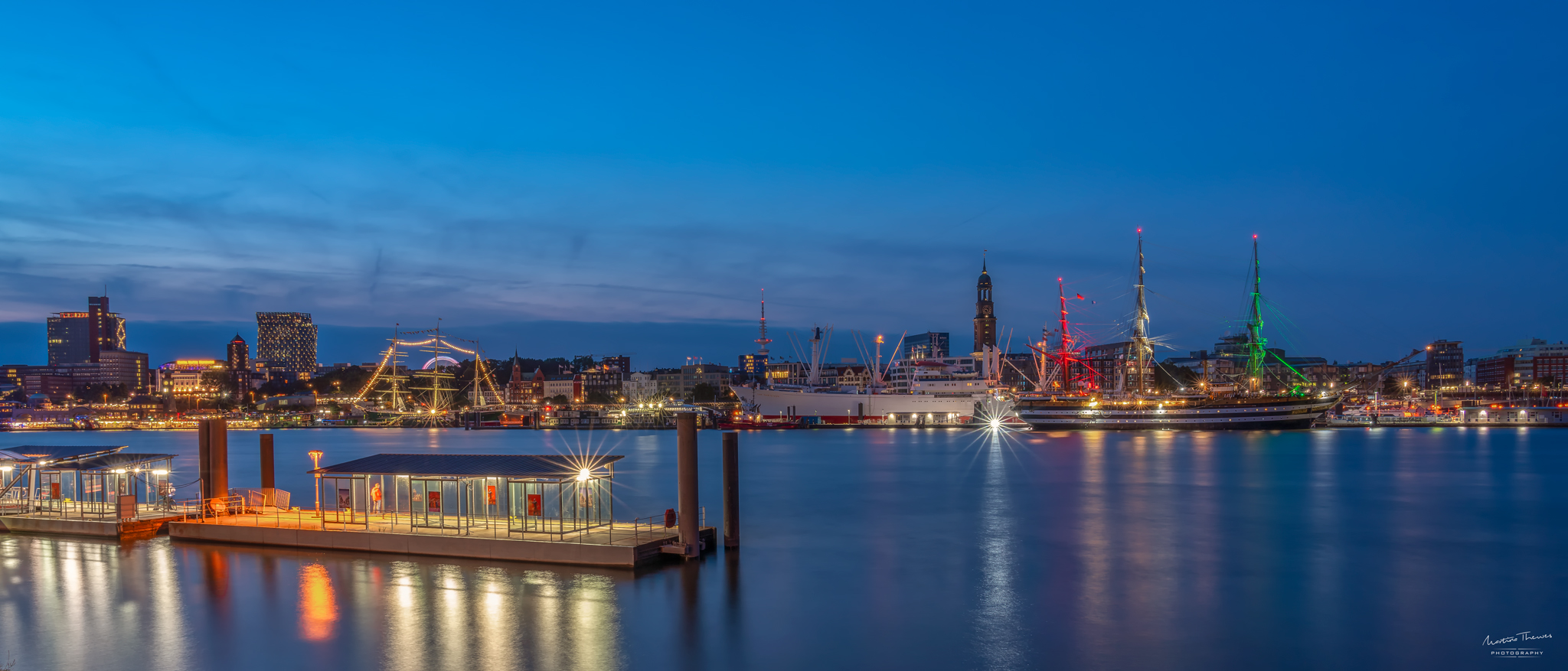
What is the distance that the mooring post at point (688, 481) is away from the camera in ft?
66.0

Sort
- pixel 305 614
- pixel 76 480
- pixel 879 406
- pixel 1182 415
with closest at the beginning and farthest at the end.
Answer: pixel 305 614, pixel 76 480, pixel 1182 415, pixel 879 406

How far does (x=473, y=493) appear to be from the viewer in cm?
2269

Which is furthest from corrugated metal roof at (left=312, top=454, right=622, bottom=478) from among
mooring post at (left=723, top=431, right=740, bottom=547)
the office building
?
the office building

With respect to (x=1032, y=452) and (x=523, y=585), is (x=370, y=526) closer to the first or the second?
(x=523, y=585)

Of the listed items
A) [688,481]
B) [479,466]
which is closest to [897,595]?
[688,481]

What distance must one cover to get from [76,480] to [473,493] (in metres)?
14.8

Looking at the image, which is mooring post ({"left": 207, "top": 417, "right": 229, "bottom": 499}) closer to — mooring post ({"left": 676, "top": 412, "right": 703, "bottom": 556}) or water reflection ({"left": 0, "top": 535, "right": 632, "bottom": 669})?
water reflection ({"left": 0, "top": 535, "right": 632, "bottom": 669})

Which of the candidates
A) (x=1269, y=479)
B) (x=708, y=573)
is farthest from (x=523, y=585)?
(x=1269, y=479)

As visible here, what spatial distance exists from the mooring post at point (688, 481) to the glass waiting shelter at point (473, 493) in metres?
1.61

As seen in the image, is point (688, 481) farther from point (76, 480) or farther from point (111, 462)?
point (76, 480)

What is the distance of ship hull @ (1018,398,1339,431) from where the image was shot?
9650cm

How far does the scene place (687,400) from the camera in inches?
6880

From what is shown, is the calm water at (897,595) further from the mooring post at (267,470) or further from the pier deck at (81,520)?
the mooring post at (267,470)

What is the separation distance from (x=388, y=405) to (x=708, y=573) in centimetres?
18164
